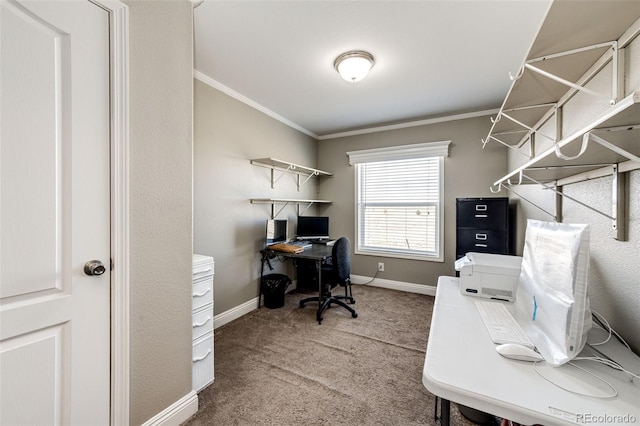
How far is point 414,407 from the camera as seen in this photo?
1.53 metres

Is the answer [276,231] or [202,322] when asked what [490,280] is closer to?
[202,322]

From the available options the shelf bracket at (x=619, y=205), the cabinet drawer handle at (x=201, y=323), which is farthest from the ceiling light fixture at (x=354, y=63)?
the cabinet drawer handle at (x=201, y=323)

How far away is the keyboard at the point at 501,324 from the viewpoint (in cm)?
100

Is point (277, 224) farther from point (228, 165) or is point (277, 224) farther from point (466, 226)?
point (466, 226)

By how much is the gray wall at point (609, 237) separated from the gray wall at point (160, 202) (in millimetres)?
1845

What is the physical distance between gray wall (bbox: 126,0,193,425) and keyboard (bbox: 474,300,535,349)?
5.22 ft

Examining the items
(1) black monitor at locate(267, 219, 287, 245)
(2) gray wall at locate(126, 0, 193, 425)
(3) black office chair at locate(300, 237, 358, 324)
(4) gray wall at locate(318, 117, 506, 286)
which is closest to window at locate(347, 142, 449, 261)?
(4) gray wall at locate(318, 117, 506, 286)

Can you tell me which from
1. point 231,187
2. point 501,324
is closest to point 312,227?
point 231,187

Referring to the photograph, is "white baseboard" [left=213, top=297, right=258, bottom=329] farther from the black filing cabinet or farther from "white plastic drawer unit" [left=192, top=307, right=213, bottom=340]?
the black filing cabinet

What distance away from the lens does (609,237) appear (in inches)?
44.3

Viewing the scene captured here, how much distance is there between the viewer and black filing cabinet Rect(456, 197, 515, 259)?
2695mm

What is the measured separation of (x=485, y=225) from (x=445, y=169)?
3.29ft
